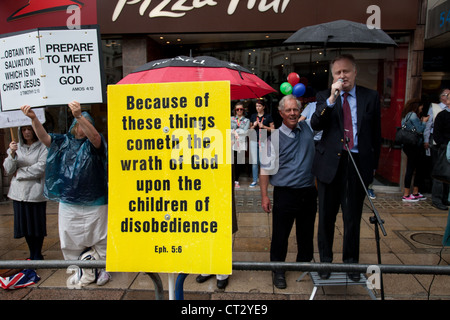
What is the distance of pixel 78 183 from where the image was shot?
3.61 meters

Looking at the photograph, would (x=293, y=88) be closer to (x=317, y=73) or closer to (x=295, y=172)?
(x=317, y=73)

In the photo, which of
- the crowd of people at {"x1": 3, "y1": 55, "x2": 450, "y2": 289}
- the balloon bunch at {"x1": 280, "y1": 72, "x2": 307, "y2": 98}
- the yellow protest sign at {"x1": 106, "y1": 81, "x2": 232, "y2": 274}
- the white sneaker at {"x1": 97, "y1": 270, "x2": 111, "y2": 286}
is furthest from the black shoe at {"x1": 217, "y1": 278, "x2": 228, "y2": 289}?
the balloon bunch at {"x1": 280, "y1": 72, "x2": 307, "y2": 98}

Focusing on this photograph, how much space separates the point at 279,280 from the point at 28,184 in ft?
10.1

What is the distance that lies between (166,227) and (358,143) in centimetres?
216

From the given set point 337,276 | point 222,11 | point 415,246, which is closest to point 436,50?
point 222,11

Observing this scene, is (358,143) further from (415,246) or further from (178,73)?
(415,246)

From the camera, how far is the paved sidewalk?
358cm

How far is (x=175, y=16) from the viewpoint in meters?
7.32

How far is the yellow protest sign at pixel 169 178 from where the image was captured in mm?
1945

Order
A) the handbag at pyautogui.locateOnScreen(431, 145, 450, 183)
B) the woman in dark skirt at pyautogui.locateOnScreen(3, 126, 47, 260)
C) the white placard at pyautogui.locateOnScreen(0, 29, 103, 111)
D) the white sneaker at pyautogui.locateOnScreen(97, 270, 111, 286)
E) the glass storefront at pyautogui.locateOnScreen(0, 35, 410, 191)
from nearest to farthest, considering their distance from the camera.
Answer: the white placard at pyautogui.locateOnScreen(0, 29, 103, 111)
the white sneaker at pyautogui.locateOnScreen(97, 270, 111, 286)
the handbag at pyautogui.locateOnScreen(431, 145, 450, 183)
the woman in dark skirt at pyautogui.locateOnScreen(3, 126, 47, 260)
the glass storefront at pyautogui.locateOnScreen(0, 35, 410, 191)

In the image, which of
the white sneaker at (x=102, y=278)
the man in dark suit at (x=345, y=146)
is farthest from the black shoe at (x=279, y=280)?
the white sneaker at (x=102, y=278)

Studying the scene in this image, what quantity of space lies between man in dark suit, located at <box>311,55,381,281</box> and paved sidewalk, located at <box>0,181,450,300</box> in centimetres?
55

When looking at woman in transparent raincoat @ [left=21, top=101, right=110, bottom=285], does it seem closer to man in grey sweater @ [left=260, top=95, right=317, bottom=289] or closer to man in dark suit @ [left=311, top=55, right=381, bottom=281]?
man in grey sweater @ [left=260, top=95, right=317, bottom=289]
